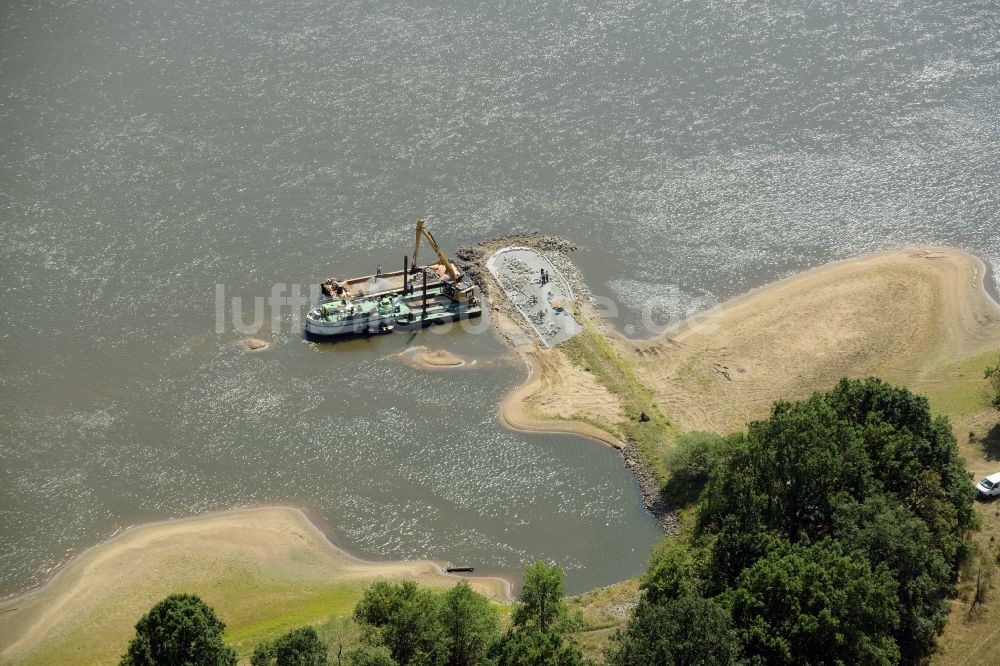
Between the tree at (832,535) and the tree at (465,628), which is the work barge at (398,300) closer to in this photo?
the tree at (832,535)

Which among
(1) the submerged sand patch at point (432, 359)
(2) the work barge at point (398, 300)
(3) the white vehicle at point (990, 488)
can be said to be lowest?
(3) the white vehicle at point (990, 488)

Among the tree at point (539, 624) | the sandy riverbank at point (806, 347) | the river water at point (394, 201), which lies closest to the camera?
the tree at point (539, 624)

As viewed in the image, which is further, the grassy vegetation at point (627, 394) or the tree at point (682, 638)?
the grassy vegetation at point (627, 394)

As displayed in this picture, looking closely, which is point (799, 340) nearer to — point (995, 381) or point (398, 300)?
point (995, 381)

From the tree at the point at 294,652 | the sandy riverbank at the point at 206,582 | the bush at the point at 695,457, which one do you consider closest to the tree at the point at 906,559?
the bush at the point at 695,457

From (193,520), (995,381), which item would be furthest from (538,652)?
(995,381)

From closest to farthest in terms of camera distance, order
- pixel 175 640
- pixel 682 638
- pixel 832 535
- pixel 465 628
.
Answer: pixel 682 638, pixel 175 640, pixel 465 628, pixel 832 535

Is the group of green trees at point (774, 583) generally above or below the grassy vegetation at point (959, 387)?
below
